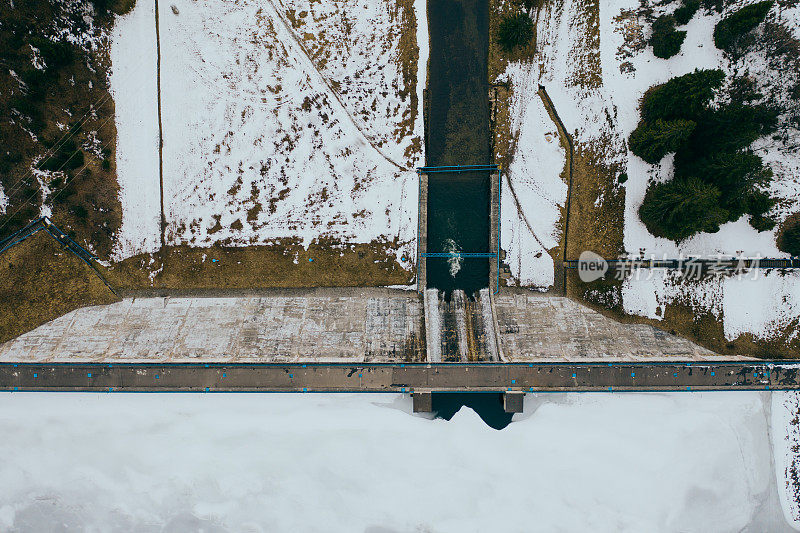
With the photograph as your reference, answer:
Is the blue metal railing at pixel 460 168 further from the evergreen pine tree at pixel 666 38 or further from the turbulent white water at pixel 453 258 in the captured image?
the evergreen pine tree at pixel 666 38

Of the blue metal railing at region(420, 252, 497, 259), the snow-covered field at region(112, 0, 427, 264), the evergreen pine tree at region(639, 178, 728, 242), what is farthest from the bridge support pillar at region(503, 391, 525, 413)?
the evergreen pine tree at region(639, 178, 728, 242)

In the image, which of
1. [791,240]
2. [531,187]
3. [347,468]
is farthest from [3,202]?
[791,240]

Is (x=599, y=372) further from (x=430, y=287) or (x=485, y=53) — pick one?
(x=485, y=53)

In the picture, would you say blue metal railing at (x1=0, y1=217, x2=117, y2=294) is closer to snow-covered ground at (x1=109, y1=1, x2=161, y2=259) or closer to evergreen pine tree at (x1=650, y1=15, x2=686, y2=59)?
snow-covered ground at (x1=109, y1=1, x2=161, y2=259)

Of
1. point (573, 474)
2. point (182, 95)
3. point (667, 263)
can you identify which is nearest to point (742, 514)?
point (573, 474)

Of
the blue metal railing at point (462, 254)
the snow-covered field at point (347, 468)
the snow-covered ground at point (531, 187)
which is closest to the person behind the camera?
the snow-covered field at point (347, 468)

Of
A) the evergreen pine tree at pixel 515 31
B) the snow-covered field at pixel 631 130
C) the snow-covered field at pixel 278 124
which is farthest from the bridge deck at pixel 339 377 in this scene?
A: the evergreen pine tree at pixel 515 31

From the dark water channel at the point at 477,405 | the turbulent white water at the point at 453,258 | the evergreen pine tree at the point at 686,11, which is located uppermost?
the evergreen pine tree at the point at 686,11

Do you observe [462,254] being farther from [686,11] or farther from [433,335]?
[686,11]
